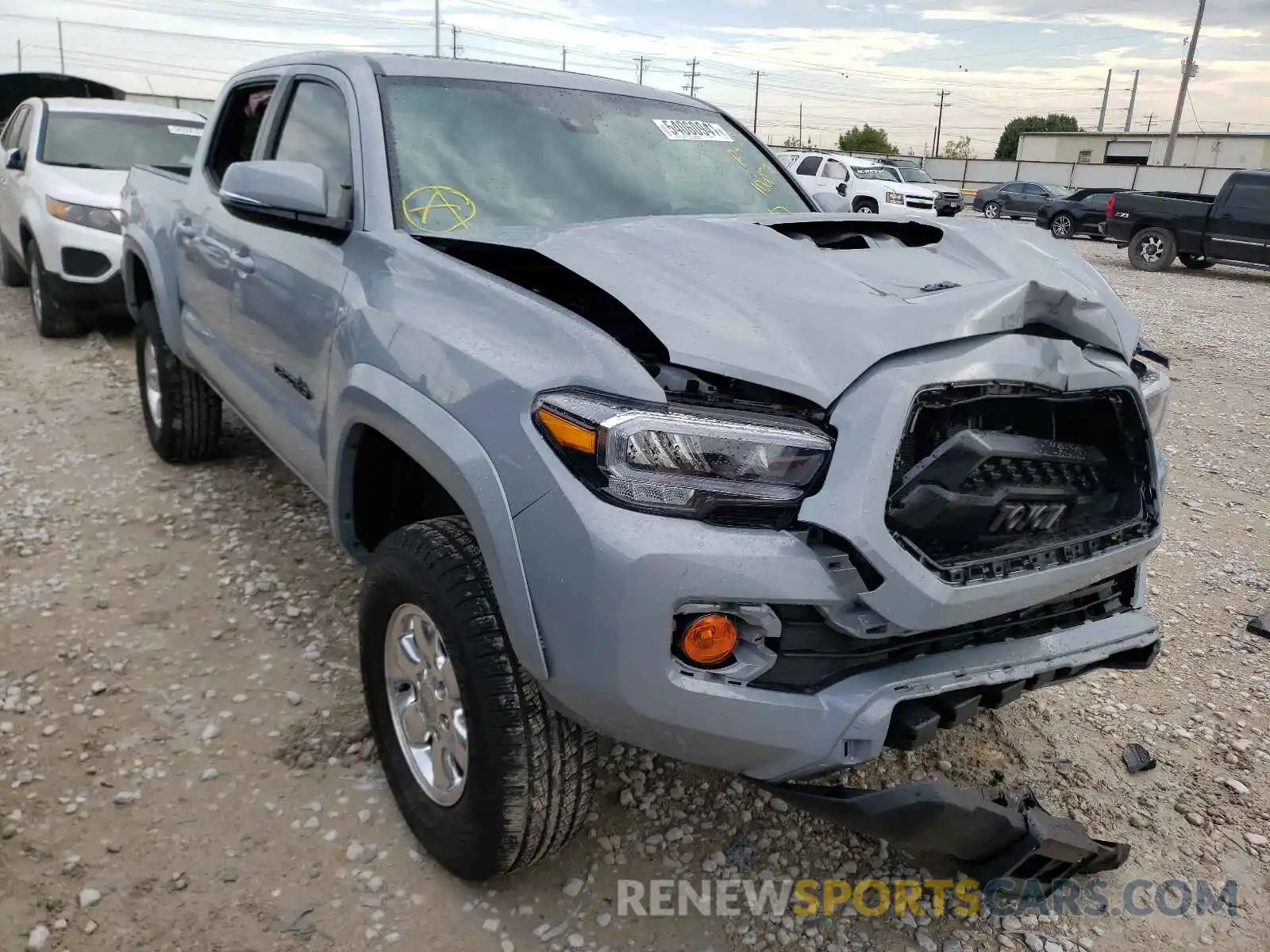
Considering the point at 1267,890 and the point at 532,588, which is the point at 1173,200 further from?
the point at 532,588

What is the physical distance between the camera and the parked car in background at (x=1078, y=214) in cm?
2128

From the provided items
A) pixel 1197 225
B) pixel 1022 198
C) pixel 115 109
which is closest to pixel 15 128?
pixel 115 109

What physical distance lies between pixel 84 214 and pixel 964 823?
7522mm

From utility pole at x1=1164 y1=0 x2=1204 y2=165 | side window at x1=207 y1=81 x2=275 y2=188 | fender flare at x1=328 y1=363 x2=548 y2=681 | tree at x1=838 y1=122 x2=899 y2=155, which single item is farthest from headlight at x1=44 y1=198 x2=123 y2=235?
tree at x1=838 y1=122 x2=899 y2=155

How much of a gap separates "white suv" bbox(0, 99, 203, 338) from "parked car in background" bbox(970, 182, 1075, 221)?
22967 mm

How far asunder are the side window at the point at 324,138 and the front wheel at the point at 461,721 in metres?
1.10

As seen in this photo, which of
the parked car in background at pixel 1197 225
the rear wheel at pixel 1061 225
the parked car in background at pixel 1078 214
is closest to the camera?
the parked car in background at pixel 1197 225

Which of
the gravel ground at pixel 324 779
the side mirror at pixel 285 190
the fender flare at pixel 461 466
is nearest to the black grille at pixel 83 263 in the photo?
the gravel ground at pixel 324 779

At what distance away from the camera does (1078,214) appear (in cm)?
2153

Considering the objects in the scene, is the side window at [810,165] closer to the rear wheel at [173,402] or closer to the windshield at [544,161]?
the rear wheel at [173,402]

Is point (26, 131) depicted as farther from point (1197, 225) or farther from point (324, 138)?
point (1197, 225)

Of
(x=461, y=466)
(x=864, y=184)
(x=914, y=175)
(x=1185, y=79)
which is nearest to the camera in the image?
(x=461, y=466)

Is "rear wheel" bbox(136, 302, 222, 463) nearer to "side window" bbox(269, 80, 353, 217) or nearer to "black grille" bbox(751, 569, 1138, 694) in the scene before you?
"side window" bbox(269, 80, 353, 217)

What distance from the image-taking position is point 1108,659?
2.19 m
